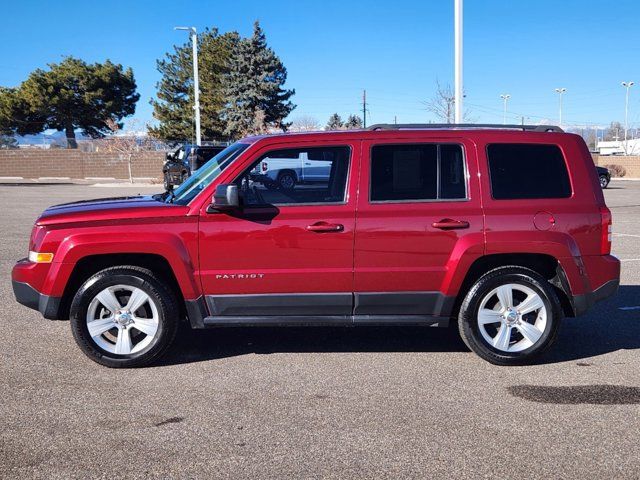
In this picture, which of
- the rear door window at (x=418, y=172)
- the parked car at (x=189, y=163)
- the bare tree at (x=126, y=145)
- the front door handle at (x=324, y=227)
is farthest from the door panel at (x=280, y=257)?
the bare tree at (x=126, y=145)

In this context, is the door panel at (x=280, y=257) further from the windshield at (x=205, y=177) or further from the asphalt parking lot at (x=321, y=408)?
the asphalt parking lot at (x=321, y=408)

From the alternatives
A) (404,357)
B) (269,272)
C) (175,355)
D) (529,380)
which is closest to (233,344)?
(175,355)

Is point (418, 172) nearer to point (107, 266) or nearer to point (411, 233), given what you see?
point (411, 233)

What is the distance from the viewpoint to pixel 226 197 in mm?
4816

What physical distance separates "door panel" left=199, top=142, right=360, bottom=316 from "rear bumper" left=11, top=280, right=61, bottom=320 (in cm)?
120

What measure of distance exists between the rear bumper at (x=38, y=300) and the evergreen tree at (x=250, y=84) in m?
49.3

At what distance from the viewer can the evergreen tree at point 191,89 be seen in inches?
2280

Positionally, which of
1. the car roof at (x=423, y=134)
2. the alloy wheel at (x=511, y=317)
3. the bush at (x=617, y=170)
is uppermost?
the bush at (x=617, y=170)

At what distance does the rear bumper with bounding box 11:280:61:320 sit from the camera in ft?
16.6

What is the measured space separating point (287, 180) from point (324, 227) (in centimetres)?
53

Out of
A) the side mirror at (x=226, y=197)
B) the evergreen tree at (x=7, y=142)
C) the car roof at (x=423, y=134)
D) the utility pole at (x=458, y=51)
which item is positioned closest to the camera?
the side mirror at (x=226, y=197)

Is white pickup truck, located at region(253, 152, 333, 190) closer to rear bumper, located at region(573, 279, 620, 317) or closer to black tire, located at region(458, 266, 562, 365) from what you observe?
black tire, located at region(458, 266, 562, 365)

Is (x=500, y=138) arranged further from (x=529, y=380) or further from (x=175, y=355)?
(x=175, y=355)

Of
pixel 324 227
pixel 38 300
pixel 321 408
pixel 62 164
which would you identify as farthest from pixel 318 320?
pixel 62 164
